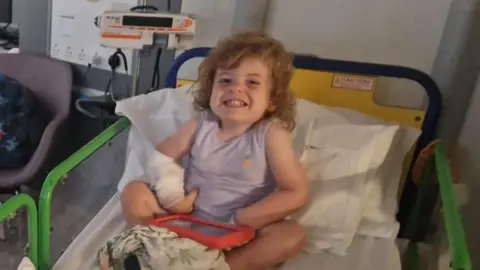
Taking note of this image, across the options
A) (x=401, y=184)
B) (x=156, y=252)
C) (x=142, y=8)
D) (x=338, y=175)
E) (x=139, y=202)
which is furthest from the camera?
(x=142, y=8)

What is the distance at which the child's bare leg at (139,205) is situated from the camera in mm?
1609

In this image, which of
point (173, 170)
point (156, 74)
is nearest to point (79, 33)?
point (156, 74)

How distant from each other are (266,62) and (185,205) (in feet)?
1.48

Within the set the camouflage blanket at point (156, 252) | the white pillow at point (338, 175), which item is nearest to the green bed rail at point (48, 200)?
the camouflage blanket at point (156, 252)

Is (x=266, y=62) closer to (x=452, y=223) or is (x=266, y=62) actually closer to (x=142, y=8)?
(x=452, y=223)

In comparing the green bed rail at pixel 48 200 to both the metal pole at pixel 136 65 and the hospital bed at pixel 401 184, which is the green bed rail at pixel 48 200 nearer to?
the hospital bed at pixel 401 184

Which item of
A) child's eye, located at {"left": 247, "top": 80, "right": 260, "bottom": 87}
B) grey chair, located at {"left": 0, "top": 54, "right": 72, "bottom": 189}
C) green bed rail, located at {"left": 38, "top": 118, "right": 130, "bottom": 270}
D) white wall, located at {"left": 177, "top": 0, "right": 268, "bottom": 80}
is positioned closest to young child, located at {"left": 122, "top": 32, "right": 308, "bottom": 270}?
child's eye, located at {"left": 247, "top": 80, "right": 260, "bottom": 87}

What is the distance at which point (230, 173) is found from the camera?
1662 mm

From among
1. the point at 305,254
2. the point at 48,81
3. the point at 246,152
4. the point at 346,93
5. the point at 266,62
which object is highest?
the point at 266,62

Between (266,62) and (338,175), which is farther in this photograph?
(338,175)

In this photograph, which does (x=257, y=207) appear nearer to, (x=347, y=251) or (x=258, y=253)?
(x=258, y=253)

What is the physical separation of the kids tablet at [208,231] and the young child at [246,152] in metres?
0.03

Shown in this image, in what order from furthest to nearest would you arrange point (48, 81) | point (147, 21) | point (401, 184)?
point (48, 81)
point (147, 21)
point (401, 184)

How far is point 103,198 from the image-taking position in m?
2.04
